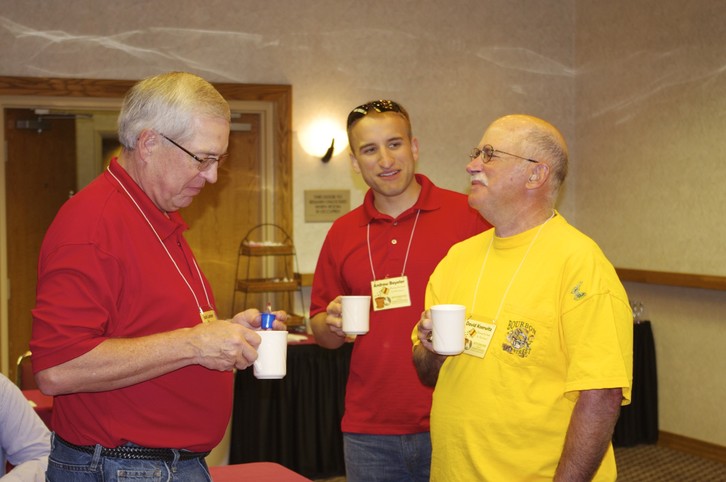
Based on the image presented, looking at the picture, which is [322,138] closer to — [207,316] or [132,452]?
[207,316]

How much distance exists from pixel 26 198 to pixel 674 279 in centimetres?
460

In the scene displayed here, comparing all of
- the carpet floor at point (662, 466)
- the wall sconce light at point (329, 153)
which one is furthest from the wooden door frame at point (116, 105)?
the carpet floor at point (662, 466)

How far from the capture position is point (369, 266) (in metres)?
2.75

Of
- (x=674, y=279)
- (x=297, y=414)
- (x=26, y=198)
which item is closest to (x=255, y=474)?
(x=297, y=414)

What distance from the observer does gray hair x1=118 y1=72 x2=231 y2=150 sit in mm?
1777

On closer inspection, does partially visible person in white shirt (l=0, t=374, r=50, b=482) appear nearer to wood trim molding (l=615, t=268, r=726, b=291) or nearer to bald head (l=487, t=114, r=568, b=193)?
bald head (l=487, t=114, r=568, b=193)

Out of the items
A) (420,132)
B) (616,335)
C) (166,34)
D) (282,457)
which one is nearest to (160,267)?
(616,335)

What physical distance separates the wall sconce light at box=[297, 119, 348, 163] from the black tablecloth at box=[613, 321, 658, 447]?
254 centimetres

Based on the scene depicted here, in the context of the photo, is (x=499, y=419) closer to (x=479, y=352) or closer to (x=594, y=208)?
(x=479, y=352)

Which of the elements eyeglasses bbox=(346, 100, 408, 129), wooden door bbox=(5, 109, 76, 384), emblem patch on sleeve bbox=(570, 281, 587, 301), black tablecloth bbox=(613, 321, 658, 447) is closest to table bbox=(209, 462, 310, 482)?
emblem patch on sleeve bbox=(570, 281, 587, 301)

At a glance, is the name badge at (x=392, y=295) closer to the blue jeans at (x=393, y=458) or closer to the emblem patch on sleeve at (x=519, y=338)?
the blue jeans at (x=393, y=458)

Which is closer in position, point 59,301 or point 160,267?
point 59,301

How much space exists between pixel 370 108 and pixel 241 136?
11.0 ft

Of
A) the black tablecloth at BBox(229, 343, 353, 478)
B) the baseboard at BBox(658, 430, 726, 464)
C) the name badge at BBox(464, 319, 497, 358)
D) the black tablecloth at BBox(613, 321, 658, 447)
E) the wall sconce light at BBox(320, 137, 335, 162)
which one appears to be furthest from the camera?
the wall sconce light at BBox(320, 137, 335, 162)
